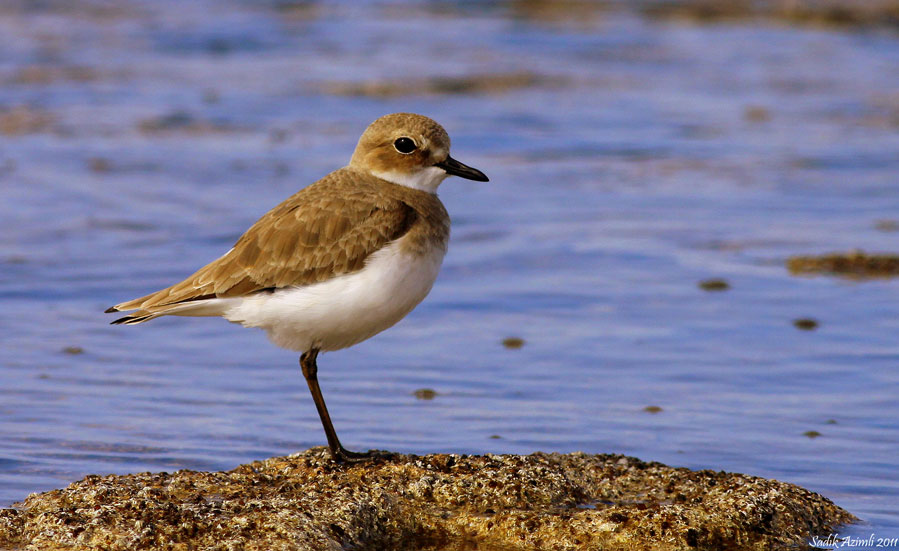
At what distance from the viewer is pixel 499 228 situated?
1116 cm

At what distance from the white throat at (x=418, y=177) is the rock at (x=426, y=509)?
1.43 metres

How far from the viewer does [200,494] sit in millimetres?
5137

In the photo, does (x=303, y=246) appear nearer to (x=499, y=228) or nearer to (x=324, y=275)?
(x=324, y=275)

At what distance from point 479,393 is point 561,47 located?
522 inches

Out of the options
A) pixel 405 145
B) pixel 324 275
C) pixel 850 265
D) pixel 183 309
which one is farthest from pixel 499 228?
pixel 183 309

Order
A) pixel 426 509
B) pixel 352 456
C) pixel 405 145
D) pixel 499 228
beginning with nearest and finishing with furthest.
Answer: pixel 426 509
pixel 352 456
pixel 405 145
pixel 499 228

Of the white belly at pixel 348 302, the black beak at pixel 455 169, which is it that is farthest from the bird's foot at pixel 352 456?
the black beak at pixel 455 169

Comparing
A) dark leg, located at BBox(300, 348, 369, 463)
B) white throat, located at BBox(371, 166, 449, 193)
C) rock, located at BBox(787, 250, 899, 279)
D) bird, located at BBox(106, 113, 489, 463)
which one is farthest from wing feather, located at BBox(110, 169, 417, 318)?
rock, located at BBox(787, 250, 899, 279)

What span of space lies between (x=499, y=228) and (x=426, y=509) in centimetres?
619

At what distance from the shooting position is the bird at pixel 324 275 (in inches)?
221

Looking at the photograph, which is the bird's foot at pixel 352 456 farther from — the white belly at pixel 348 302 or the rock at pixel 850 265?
the rock at pixel 850 265

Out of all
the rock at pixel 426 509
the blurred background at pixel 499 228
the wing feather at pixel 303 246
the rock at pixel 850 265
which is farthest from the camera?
the rock at pixel 850 265

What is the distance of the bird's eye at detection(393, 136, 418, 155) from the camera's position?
6.28 m

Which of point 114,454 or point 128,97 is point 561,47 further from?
point 114,454
